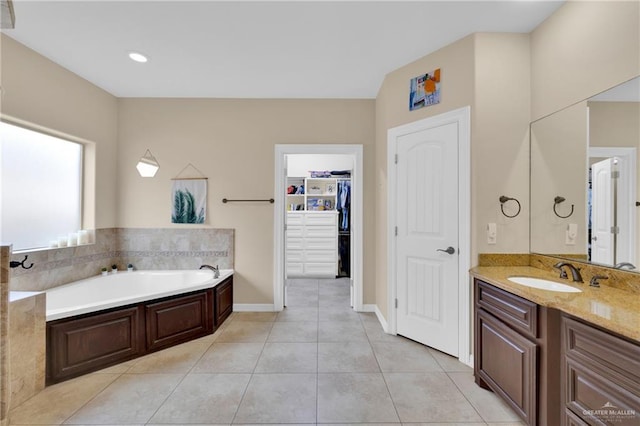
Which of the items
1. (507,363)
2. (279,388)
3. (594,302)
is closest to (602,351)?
(594,302)

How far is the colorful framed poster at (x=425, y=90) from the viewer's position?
2383 mm

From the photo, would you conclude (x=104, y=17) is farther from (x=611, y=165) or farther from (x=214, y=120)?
(x=611, y=165)

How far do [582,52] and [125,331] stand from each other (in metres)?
4.12

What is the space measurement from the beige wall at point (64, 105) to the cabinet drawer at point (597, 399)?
14.0 feet

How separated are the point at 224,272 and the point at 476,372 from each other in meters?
2.75

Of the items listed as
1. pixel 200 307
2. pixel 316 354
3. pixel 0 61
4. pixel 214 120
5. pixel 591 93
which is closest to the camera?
pixel 591 93

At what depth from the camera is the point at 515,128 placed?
2.14 metres

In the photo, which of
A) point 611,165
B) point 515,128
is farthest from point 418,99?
point 611,165

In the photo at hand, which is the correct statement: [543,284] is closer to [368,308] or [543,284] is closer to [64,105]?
[368,308]

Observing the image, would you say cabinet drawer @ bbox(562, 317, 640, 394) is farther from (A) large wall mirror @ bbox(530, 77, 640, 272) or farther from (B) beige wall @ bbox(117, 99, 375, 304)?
(B) beige wall @ bbox(117, 99, 375, 304)

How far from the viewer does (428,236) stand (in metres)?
2.45

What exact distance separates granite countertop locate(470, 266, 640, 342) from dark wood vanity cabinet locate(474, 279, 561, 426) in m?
0.06

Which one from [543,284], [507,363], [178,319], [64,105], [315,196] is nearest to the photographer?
[507,363]

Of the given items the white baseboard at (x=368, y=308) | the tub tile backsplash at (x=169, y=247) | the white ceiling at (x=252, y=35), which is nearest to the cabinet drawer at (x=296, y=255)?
the tub tile backsplash at (x=169, y=247)
